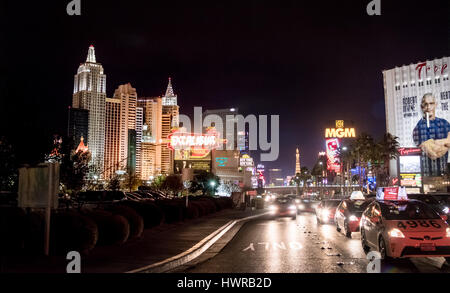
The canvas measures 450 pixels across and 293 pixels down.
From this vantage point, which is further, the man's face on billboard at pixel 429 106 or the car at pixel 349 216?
the man's face on billboard at pixel 429 106

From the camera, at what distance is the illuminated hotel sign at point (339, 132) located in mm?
125938

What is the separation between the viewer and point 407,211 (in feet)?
37.9

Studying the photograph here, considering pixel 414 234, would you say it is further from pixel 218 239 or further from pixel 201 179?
pixel 201 179

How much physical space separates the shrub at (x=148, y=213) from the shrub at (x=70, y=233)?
21.0 ft

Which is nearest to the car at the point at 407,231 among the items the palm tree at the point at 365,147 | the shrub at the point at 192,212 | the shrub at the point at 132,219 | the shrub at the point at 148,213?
the shrub at the point at 132,219

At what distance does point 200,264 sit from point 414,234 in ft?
17.3

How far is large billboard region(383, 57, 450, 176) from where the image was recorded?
10456 cm

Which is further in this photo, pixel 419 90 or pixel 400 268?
pixel 419 90

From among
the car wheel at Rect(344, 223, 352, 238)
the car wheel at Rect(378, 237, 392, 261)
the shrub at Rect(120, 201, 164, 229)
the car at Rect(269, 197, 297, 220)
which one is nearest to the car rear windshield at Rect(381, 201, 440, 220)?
the car wheel at Rect(378, 237, 392, 261)

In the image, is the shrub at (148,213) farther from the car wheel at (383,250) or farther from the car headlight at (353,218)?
the car wheel at (383,250)

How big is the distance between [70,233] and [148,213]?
23.8 ft

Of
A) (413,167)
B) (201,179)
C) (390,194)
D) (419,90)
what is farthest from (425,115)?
(390,194)

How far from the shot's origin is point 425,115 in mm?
108188

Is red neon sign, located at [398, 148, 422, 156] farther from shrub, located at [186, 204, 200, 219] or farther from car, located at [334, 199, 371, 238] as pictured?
car, located at [334, 199, 371, 238]
